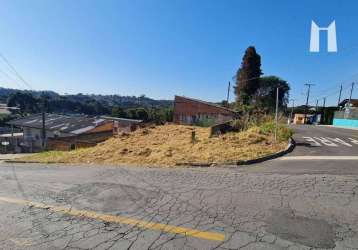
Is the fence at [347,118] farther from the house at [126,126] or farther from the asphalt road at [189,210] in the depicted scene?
the asphalt road at [189,210]

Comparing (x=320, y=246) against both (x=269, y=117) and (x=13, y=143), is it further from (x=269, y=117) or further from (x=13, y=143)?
(x=13, y=143)

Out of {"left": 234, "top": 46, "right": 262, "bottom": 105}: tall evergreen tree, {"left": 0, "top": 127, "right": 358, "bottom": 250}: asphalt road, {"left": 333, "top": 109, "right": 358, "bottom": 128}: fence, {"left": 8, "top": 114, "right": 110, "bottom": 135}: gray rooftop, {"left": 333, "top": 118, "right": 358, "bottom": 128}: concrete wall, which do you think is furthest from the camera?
{"left": 234, "top": 46, "right": 262, "bottom": 105}: tall evergreen tree

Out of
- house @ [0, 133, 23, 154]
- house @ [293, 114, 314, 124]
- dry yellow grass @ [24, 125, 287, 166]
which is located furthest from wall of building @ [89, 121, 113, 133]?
house @ [293, 114, 314, 124]

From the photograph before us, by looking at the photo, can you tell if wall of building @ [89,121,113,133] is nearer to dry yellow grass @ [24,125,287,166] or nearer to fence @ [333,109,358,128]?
dry yellow grass @ [24,125,287,166]

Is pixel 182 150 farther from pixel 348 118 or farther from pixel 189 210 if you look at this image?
pixel 348 118

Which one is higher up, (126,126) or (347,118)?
(347,118)

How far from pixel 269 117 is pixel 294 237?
45.0 feet

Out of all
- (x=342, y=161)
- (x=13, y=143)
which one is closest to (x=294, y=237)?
(x=342, y=161)

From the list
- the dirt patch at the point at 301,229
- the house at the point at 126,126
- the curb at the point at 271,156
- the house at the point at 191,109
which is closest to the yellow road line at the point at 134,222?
the dirt patch at the point at 301,229

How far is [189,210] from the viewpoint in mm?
4719

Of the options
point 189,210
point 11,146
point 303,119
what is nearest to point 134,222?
point 189,210

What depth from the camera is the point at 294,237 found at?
3.64 meters

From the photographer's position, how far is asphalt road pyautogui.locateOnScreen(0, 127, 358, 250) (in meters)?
3.67

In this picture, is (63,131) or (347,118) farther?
(63,131)
